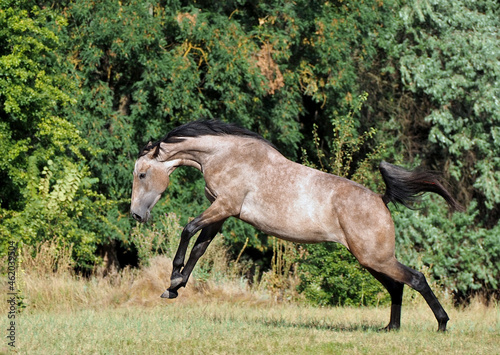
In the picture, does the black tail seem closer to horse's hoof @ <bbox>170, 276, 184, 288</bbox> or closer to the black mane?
the black mane

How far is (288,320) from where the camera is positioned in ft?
33.0

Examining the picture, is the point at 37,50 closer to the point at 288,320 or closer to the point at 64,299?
the point at 64,299

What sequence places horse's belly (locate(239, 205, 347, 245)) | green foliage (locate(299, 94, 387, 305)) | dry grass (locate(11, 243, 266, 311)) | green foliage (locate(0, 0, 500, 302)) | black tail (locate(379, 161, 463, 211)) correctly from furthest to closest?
green foliage (locate(0, 0, 500, 302)) < green foliage (locate(299, 94, 387, 305)) < dry grass (locate(11, 243, 266, 311)) < black tail (locate(379, 161, 463, 211)) < horse's belly (locate(239, 205, 347, 245))

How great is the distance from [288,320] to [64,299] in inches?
167

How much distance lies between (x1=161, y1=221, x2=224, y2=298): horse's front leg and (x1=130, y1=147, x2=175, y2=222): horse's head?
74cm

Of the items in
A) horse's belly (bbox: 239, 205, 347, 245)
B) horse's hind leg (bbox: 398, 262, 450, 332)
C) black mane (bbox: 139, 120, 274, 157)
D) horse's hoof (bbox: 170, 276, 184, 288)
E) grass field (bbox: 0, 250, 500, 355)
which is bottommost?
grass field (bbox: 0, 250, 500, 355)

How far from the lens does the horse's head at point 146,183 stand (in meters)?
9.05

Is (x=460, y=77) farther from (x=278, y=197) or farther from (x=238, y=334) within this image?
(x=238, y=334)

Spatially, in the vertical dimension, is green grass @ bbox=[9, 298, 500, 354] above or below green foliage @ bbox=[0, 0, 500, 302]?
below

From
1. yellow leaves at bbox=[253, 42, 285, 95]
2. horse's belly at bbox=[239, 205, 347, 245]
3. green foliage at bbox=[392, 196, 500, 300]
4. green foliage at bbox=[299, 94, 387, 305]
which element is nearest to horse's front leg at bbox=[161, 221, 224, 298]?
horse's belly at bbox=[239, 205, 347, 245]

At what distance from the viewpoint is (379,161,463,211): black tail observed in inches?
349

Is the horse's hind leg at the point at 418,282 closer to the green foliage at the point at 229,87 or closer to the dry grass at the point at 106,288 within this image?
the dry grass at the point at 106,288

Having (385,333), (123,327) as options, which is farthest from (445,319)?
(123,327)

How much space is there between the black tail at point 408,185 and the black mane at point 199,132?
1.58 m
